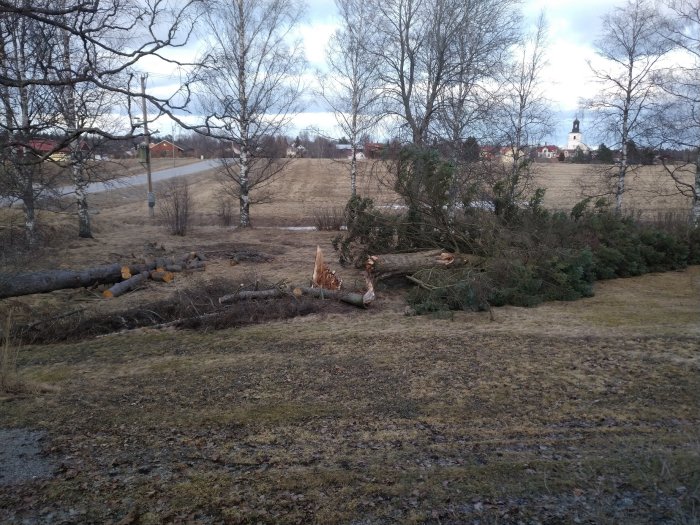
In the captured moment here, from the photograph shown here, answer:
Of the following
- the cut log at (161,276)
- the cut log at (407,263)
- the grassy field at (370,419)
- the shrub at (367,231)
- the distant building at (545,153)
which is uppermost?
the distant building at (545,153)

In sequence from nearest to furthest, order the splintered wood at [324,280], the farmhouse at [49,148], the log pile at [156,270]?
the farmhouse at [49,148]
the splintered wood at [324,280]
the log pile at [156,270]

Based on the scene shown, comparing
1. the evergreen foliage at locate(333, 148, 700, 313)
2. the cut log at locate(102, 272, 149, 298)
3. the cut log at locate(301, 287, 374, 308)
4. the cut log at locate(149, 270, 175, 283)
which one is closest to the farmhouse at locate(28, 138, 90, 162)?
the cut log at locate(102, 272, 149, 298)

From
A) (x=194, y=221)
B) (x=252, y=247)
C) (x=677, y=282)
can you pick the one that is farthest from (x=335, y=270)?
(x=194, y=221)

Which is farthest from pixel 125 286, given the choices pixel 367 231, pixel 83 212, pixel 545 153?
pixel 545 153

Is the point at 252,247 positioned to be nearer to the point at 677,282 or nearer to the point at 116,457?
the point at 677,282

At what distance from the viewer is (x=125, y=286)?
11156 mm

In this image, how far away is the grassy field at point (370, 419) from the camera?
346 centimetres

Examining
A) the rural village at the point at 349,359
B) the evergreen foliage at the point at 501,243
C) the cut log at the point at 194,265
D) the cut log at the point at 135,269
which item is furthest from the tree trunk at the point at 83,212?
the evergreen foliage at the point at 501,243

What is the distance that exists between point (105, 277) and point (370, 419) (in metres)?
8.28

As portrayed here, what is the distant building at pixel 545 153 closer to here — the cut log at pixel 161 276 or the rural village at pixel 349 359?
the rural village at pixel 349 359

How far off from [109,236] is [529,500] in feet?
60.1

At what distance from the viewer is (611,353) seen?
6434mm

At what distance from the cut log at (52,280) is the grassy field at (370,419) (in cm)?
43

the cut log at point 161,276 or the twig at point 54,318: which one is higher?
the cut log at point 161,276
